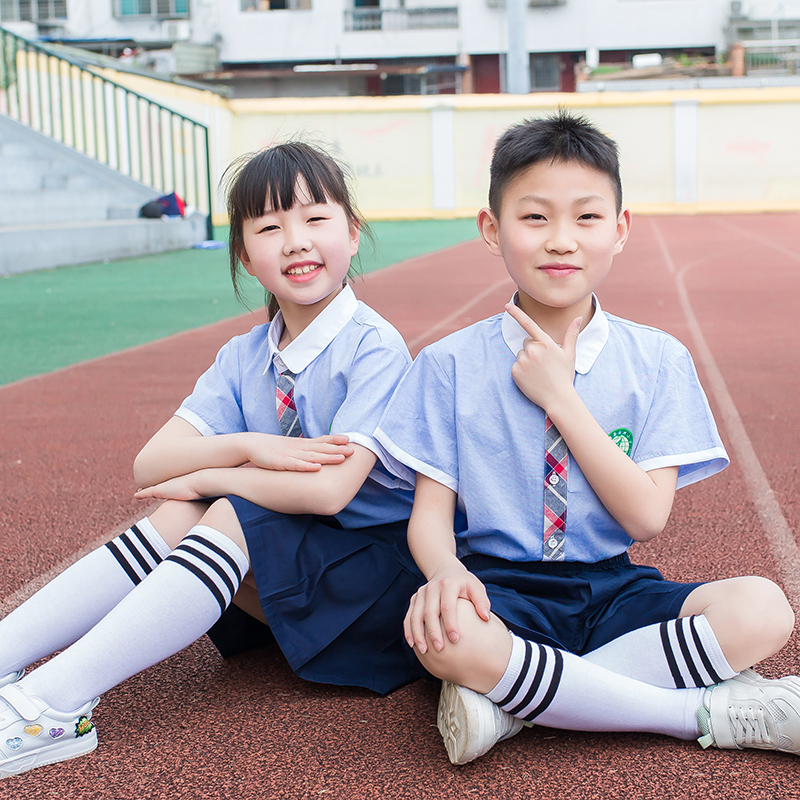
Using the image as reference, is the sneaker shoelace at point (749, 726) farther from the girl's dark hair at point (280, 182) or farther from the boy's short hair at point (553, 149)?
the girl's dark hair at point (280, 182)

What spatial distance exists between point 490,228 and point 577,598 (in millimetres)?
657

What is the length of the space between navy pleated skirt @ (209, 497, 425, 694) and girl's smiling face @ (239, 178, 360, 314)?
0.42 meters

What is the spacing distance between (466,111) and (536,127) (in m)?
20.8

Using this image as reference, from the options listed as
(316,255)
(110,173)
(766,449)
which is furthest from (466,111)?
(316,255)

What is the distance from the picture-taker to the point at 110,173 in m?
14.4

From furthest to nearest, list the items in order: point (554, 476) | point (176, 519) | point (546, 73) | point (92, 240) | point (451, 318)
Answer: point (546, 73), point (92, 240), point (451, 318), point (176, 519), point (554, 476)

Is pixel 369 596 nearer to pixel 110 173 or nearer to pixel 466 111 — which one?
pixel 110 173

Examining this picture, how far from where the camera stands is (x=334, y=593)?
70.6 inches

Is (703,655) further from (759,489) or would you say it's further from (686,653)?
(759,489)

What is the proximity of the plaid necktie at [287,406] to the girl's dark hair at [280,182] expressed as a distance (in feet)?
0.86

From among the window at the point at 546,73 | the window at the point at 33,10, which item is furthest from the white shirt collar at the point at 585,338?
the window at the point at 33,10

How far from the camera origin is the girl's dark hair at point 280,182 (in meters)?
1.88

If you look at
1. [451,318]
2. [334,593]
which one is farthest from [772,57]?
[334,593]

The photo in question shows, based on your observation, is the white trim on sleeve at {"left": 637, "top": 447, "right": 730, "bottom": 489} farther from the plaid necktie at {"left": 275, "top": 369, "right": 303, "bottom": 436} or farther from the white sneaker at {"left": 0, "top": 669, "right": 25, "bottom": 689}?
the white sneaker at {"left": 0, "top": 669, "right": 25, "bottom": 689}
